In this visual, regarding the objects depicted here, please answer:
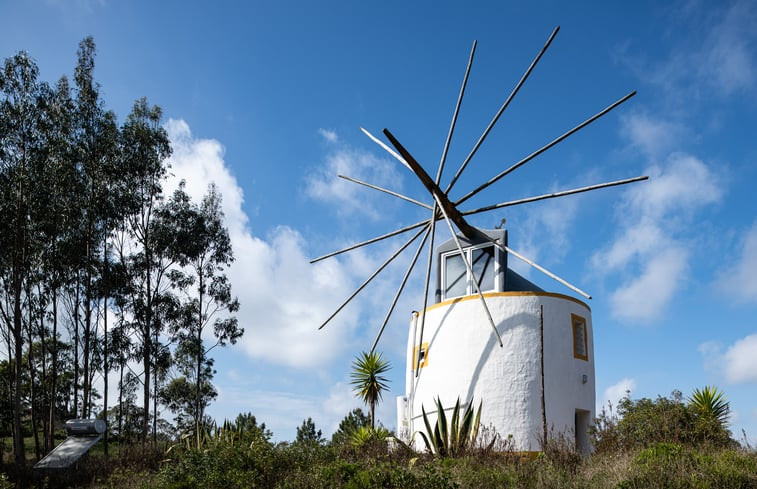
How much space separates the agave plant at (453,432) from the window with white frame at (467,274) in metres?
3.45

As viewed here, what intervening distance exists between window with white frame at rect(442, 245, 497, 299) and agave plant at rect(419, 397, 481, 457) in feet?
11.3

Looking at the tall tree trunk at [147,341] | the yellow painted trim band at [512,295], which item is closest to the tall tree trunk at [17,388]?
→ the tall tree trunk at [147,341]

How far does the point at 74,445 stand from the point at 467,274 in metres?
11.1

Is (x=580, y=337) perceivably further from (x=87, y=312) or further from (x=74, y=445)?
(x=87, y=312)

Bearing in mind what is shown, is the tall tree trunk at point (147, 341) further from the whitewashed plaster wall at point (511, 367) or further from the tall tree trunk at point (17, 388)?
the whitewashed plaster wall at point (511, 367)

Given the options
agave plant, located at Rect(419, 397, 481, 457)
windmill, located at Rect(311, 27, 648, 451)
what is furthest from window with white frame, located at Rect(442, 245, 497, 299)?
agave plant, located at Rect(419, 397, 481, 457)

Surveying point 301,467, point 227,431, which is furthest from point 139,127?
point 301,467

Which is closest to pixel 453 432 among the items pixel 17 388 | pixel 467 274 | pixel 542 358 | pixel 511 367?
pixel 511 367

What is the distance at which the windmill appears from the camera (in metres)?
14.8

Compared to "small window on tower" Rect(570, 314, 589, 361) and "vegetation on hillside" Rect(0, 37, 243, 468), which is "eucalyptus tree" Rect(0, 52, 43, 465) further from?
"small window on tower" Rect(570, 314, 589, 361)

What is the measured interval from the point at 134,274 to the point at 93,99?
7.27 metres

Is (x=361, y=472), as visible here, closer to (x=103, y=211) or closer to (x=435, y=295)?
(x=435, y=295)

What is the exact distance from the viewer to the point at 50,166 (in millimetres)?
20875

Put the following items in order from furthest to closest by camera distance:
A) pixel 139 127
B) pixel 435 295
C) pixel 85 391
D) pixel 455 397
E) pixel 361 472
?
pixel 139 127 < pixel 85 391 < pixel 435 295 < pixel 455 397 < pixel 361 472
